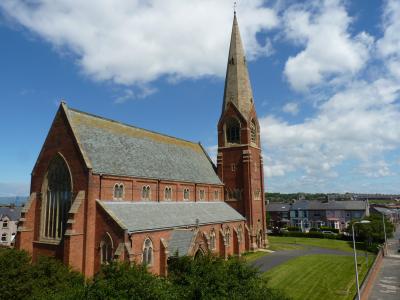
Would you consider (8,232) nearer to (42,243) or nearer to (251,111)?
(42,243)

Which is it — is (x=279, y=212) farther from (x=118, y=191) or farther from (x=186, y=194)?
(x=118, y=191)

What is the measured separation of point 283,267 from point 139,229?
21.9 metres

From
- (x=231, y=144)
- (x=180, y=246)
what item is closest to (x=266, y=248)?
(x=231, y=144)

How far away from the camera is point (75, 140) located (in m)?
32.9

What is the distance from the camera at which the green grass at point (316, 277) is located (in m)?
31.9

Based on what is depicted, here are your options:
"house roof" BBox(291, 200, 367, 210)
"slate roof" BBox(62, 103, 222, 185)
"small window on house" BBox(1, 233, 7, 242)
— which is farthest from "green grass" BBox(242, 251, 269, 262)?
"house roof" BBox(291, 200, 367, 210)

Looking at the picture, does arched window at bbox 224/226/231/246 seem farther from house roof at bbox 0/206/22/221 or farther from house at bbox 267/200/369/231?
house at bbox 267/200/369/231

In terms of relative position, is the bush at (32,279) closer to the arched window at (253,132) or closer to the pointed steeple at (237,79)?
the arched window at (253,132)

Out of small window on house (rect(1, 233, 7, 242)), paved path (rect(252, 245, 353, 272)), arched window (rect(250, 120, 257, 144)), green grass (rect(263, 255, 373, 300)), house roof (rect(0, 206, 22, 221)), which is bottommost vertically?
green grass (rect(263, 255, 373, 300))

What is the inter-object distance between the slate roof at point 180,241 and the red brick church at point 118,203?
11 cm

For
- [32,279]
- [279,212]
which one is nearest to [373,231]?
[279,212]

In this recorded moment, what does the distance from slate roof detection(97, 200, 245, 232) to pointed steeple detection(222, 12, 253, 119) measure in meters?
19.1

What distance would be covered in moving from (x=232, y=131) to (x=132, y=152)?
24.2m

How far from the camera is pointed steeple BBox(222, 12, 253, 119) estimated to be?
58719 millimetres
